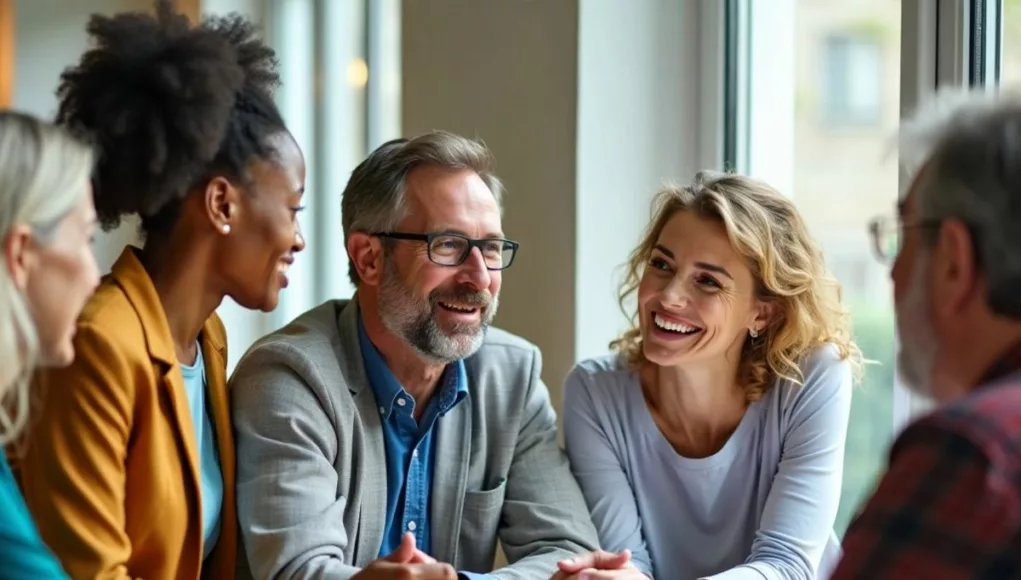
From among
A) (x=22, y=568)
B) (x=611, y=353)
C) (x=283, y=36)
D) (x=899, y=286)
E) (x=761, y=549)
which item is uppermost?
(x=283, y=36)

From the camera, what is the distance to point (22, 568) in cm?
144

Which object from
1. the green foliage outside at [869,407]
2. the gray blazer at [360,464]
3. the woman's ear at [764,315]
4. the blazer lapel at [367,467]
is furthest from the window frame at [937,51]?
the blazer lapel at [367,467]

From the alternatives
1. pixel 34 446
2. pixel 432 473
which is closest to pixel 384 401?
pixel 432 473

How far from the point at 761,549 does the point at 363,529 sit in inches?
27.4

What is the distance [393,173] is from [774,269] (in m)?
0.72

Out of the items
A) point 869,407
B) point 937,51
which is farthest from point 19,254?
point 869,407

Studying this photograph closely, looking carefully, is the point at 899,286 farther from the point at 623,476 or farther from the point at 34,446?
the point at 34,446

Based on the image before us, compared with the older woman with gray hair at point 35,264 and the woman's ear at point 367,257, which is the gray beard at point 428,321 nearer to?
the woman's ear at point 367,257

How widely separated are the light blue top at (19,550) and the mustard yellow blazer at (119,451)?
26 cm

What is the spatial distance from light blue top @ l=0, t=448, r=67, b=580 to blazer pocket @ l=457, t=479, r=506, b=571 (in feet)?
2.89

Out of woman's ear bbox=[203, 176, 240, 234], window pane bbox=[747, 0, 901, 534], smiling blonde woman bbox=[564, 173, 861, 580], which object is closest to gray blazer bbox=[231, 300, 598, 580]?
smiling blonde woman bbox=[564, 173, 861, 580]

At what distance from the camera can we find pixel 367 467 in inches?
84.4

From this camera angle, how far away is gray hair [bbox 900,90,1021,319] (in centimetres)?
122

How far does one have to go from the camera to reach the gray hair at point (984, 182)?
4.01 ft
